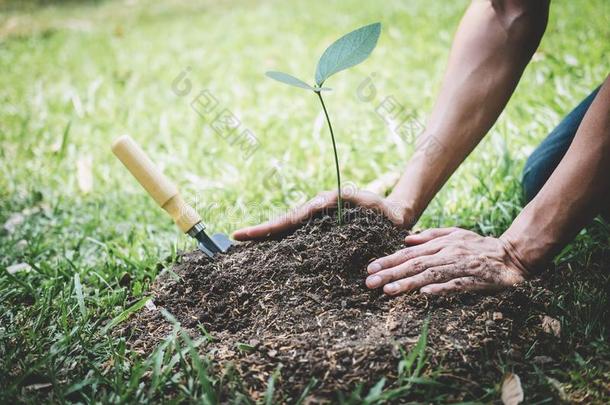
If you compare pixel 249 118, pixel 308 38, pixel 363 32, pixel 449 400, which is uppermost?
pixel 308 38

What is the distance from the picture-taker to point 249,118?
3.62m

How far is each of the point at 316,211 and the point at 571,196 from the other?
31.3 inches

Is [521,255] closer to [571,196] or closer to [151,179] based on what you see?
[571,196]

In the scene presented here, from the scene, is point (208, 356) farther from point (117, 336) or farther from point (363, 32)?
point (363, 32)

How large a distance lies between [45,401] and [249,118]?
8.23 ft

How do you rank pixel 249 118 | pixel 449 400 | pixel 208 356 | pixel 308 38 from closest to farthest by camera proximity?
pixel 449 400 < pixel 208 356 < pixel 249 118 < pixel 308 38

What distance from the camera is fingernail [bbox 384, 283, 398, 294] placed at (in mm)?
1543

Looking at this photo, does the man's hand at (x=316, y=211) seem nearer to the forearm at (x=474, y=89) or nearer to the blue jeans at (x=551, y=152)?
the forearm at (x=474, y=89)

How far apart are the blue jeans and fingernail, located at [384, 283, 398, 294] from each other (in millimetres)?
1029

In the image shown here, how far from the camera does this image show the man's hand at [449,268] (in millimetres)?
1550

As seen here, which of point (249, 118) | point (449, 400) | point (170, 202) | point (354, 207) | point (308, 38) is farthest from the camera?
point (308, 38)

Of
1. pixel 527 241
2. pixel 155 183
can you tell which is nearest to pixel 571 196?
pixel 527 241

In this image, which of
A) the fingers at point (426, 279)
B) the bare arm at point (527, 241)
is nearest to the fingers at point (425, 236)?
the bare arm at point (527, 241)

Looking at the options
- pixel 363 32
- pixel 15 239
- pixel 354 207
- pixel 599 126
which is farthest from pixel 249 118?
pixel 599 126
